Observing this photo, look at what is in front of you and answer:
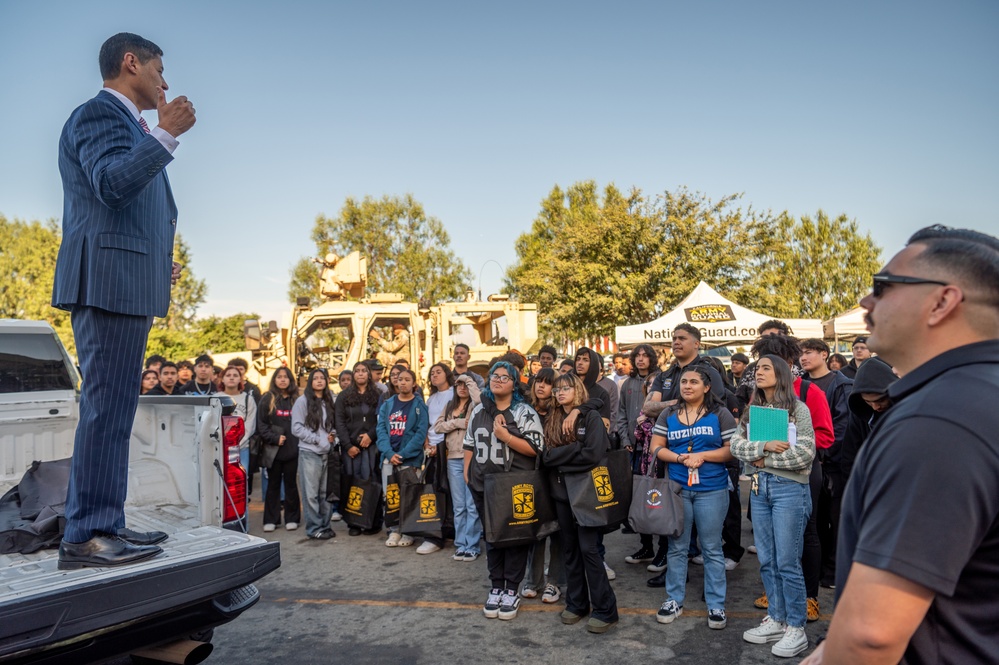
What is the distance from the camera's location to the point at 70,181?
2.79 metres

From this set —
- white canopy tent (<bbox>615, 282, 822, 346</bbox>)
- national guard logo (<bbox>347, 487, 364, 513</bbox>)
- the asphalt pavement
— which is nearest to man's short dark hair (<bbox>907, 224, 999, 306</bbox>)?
the asphalt pavement

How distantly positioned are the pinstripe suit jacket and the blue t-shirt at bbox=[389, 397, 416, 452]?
15.2ft

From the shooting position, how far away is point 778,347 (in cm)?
525

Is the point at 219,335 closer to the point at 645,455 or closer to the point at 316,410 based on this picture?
the point at 316,410

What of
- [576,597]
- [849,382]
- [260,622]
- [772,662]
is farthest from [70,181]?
[849,382]

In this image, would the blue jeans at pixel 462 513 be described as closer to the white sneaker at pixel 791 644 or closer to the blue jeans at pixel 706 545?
the blue jeans at pixel 706 545

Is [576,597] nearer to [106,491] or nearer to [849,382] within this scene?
[849,382]

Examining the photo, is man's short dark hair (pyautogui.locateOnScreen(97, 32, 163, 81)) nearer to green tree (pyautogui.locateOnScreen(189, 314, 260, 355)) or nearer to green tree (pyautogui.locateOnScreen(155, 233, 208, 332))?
green tree (pyautogui.locateOnScreen(189, 314, 260, 355))

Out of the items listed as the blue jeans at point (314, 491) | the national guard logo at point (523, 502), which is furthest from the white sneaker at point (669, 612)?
the blue jeans at point (314, 491)

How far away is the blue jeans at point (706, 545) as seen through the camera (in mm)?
4758

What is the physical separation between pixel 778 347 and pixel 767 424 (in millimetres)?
980

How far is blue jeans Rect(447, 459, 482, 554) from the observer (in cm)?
670

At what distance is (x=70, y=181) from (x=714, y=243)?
24.0 meters

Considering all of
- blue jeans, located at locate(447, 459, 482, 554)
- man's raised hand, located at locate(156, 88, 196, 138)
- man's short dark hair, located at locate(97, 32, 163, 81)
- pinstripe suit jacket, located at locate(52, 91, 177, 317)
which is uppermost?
man's short dark hair, located at locate(97, 32, 163, 81)
